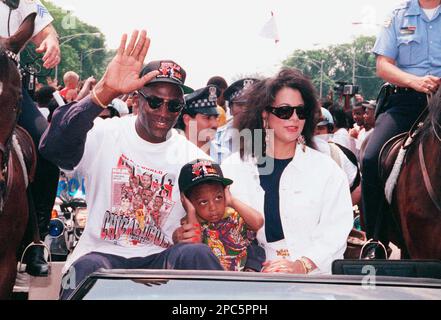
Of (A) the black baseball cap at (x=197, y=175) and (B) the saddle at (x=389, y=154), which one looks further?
(B) the saddle at (x=389, y=154)

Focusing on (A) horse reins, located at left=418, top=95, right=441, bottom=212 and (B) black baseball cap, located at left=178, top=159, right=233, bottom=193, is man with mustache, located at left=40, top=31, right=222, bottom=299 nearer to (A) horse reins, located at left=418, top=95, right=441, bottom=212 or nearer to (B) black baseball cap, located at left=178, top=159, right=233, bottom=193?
(B) black baseball cap, located at left=178, top=159, right=233, bottom=193

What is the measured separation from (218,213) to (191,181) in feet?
0.87

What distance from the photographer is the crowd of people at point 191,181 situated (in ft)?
18.5

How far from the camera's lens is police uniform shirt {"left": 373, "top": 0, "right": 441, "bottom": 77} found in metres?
7.78

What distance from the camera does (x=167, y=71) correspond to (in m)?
6.16

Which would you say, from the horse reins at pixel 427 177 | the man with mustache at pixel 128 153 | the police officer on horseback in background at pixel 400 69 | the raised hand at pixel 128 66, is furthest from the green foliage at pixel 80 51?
the raised hand at pixel 128 66

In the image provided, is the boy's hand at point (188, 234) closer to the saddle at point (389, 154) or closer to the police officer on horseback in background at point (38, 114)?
the police officer on horseback in background at point (38, 114)

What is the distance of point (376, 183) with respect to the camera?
810 cm

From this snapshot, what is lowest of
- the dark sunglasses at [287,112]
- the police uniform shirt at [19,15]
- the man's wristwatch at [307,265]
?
the man's wristwatch at [307,265]

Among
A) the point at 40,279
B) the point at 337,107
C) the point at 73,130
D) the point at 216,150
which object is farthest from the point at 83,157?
the point at 337,107

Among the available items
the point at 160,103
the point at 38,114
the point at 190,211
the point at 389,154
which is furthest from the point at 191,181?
the point at 389,154

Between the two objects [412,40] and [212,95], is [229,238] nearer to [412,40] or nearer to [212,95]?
[412,40]

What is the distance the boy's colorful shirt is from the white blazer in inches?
5.7

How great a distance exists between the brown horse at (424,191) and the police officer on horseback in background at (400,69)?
590 millimetres
